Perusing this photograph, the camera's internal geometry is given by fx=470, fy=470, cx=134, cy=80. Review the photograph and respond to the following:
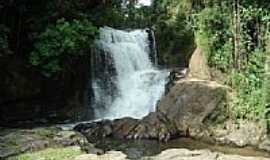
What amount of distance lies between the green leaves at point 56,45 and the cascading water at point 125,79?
7.15ft

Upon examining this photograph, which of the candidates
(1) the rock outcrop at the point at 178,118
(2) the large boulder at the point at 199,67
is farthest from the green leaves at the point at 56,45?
(2) the large boulder at the point at 199,67

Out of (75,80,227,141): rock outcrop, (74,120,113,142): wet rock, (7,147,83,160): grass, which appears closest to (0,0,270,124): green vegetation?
(75,80,227,141): rock outcrop

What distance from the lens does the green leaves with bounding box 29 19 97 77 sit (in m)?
13.2

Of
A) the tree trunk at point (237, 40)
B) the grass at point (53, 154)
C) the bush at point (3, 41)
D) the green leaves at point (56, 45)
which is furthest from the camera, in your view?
the green leaves at point (56, 45)

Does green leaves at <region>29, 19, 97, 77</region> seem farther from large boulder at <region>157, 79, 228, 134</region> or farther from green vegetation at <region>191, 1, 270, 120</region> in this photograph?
green vegetation at <region>191, 1, 270, 120</region>

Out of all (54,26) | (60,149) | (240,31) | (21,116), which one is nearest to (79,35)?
(54,26)

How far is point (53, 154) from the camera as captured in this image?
8406 mm

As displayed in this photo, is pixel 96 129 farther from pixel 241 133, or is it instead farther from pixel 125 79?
pixel 241 133

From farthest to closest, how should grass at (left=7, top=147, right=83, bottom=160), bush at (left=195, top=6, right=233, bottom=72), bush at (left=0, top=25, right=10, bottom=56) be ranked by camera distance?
bush at (left=195, top=6, right=233, bottom=72) < bush at (left=0, top=25, right=10, bottom=56) < grass at (left=7, top=147, right=83, bottom=160)

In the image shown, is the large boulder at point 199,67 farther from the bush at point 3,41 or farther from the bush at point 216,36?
the bush at point 3,41

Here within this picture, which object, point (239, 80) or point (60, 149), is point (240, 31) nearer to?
point (239, 80)

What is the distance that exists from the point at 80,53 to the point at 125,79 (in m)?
2.42

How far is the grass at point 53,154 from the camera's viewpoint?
822 cm

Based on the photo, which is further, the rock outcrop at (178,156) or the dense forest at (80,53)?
the dense forest at (80,53)
